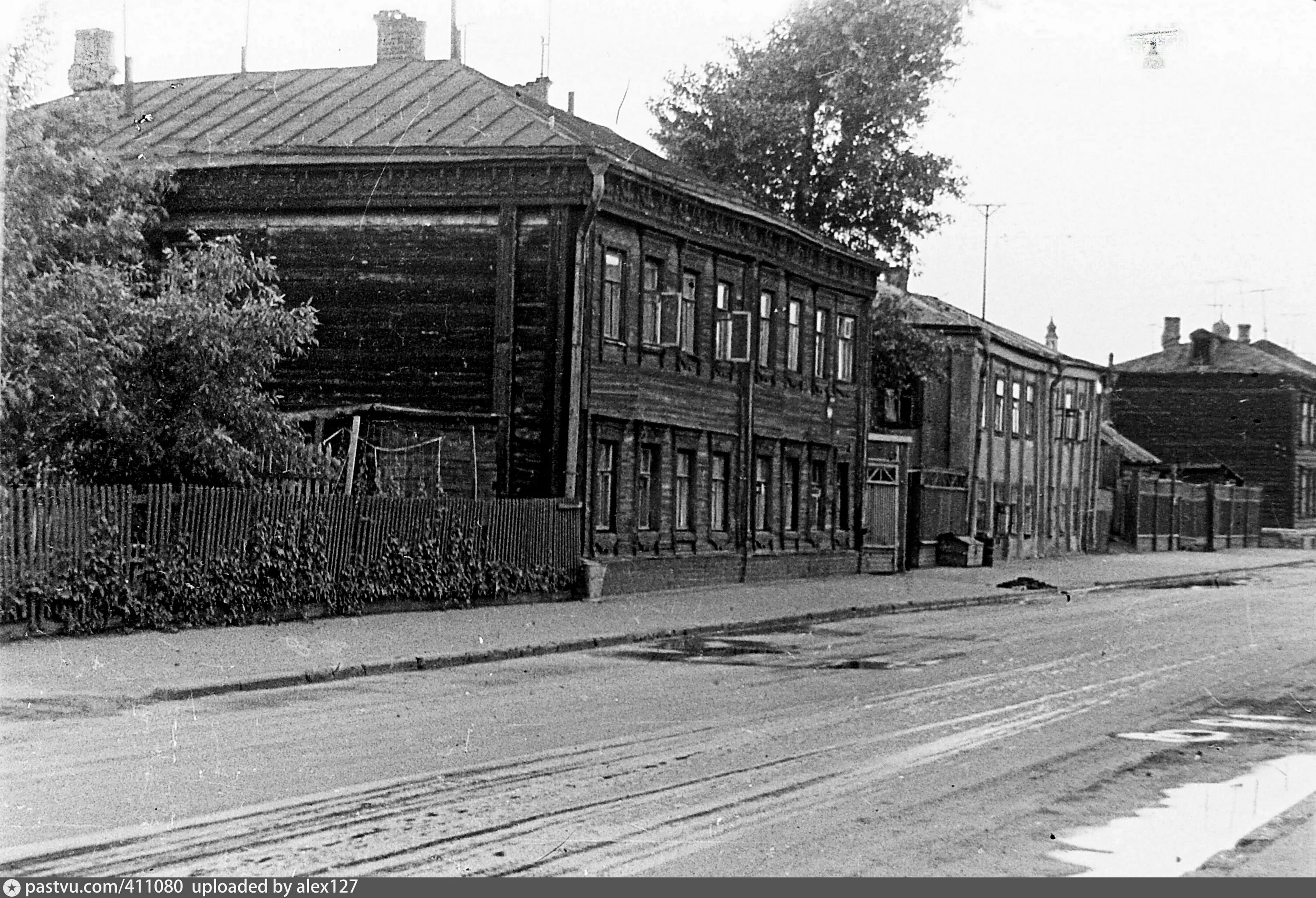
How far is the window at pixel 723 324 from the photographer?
112 ft

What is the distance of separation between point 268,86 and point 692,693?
22.7 m

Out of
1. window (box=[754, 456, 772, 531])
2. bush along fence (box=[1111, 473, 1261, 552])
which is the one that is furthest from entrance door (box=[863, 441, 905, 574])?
bush along fence (box=[1111, 473, 1261, 552])

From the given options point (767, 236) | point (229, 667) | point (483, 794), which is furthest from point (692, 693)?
point (767, 236)

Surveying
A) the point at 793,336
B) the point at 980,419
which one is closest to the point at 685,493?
the point at 793,336

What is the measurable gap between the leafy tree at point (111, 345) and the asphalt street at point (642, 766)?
5.59 m

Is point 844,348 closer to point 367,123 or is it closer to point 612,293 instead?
point 612,293

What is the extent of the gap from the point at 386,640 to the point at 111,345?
4602mm

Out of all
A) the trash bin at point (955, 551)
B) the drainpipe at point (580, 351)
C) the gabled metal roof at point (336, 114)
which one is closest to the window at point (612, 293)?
the drainpipe at point (580, 351)

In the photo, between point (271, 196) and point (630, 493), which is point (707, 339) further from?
point (271, 196)

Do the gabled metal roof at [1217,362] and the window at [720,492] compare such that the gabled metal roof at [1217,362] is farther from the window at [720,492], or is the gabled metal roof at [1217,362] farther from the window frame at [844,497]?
the window at [720,492]

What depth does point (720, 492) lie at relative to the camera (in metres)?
35.0

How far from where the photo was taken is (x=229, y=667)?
1627 centimetres

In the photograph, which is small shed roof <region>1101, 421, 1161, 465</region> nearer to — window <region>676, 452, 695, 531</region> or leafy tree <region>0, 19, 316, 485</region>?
window <region>676, 452, 695, 531</region>

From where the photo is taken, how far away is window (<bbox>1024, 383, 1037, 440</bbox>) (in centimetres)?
5806
